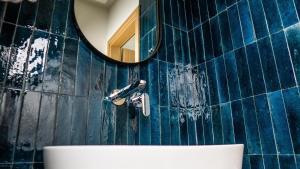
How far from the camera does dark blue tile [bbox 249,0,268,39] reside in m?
1.03

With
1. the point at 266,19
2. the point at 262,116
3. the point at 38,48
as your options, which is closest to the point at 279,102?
the point at 262,116

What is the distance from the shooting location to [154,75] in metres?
1.18

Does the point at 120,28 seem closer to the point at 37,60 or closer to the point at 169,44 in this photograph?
the point at 169,44

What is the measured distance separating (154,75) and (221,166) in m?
0.61

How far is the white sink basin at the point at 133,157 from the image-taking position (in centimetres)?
56

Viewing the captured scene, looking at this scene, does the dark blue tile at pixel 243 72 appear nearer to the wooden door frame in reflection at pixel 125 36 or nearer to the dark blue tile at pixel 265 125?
the dark blue tile at pixel 265 125

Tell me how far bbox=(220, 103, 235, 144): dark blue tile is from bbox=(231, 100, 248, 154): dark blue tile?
0.02m

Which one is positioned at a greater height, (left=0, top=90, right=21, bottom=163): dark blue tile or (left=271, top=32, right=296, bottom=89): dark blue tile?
(left=271, top=32, right=296, bottom=89): dark blue tile

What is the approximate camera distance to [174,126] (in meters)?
1.15

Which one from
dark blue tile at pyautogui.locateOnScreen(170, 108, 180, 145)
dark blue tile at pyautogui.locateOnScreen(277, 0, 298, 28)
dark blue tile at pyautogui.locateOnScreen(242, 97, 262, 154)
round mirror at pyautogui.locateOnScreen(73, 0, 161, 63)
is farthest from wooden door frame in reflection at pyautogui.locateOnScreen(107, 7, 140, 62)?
dark blue tile at pyautogui.locateOnScreen(277, 0, 298, 28)

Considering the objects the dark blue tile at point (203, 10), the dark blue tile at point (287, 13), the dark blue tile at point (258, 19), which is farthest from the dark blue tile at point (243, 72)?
the dark blue tile at point (203, 10)

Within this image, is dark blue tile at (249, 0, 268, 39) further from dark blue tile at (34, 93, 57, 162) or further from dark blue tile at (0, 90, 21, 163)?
dark blue tile at (0, 90, 21, 163)

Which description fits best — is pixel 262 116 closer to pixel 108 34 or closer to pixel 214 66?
pixel 214 66

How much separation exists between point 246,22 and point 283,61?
0.28m
